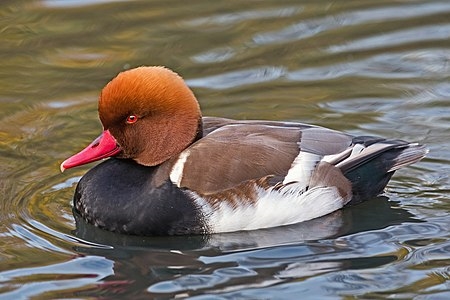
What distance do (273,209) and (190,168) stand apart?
64 centimetres

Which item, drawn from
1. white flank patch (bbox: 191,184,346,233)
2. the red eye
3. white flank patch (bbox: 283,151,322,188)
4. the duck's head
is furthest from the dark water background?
the red eye

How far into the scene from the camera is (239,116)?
10.2 m

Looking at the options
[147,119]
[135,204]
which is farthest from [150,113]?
[135,204]

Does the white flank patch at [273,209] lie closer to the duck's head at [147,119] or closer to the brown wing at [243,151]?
the brown wing at [243,151]

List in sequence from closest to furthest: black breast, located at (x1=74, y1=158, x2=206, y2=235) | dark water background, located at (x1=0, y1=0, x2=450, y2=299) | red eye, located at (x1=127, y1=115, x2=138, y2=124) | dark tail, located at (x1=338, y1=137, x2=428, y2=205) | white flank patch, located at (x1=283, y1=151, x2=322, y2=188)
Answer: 1. dark water background, located at (x1=0, y1=0, x2=450, y2=299)
2. black breast, located at (x1=74, y1=158, x2=206, y2=235)
3. red eye, located at (x1=127, y1=115, x2=138, y2=124)
4. white flank patch, located at (x1=283, y1=151, x2=322, y2=188)
5. dark tail, located at (x1=338, y1=137, x2=428, y2=205)

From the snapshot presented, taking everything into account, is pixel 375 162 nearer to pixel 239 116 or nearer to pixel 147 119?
pixel 147 119

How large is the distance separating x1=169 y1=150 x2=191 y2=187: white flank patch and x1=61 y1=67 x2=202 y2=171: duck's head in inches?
3.3

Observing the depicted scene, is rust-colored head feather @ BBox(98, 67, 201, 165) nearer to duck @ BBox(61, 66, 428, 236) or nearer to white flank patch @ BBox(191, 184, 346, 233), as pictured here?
duck @ BBox(61, 66, 428, 236)

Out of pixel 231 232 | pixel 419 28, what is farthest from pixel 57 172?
pixel 419 28

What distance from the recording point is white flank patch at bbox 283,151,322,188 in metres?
8.23

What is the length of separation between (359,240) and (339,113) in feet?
7.47

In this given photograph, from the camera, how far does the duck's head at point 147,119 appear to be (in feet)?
26.3

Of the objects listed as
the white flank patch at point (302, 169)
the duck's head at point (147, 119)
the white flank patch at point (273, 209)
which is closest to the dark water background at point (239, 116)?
the white flank patch at point (273, 209)

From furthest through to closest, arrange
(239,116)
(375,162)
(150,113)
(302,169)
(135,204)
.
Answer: (239,116), (375,162), (302,169), (150,113), (135,204)
